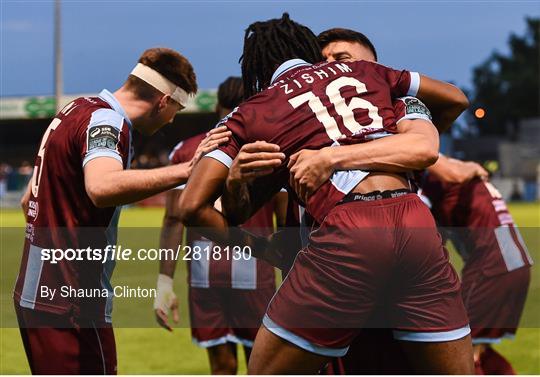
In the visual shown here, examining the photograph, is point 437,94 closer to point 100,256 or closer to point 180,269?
point 100,256

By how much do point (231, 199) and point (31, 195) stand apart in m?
1.30

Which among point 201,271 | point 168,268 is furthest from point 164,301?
point 201,271

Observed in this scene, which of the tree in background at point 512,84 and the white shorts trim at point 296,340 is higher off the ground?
the white shorts trim at point 296,340

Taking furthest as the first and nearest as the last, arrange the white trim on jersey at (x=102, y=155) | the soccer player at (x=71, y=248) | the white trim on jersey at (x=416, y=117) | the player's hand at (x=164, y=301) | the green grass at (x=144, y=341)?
the green grass at (x=144, y=341), the player's hand at (x=164, y=301), the soccer player at (x=71, y=248), the white trim on jersey at (x=102, y=155), the white trim on jersey at (x=416, y=117)

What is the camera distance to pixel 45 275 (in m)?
4.36

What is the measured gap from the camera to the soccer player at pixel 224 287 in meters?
6.59

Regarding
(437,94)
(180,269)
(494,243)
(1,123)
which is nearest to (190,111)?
(1,123)

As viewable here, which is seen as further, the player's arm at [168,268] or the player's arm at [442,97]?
the player's arm at [168,268]

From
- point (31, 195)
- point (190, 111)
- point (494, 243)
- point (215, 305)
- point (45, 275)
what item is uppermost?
point (31, 195)

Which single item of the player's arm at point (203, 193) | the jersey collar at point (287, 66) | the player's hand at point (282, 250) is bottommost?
the player's hand at point (282, 250)

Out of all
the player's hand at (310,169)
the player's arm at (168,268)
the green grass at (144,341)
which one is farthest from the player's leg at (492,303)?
the player's hand at (310,169)

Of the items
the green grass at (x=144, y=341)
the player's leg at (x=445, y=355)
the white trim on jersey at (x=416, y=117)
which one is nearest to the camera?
the player's leg at (x=445, y=355)

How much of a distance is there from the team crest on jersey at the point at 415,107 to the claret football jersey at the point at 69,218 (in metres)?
1.38

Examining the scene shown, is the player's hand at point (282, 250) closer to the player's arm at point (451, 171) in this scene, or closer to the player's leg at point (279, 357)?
the player's leg at point (279, 357)
